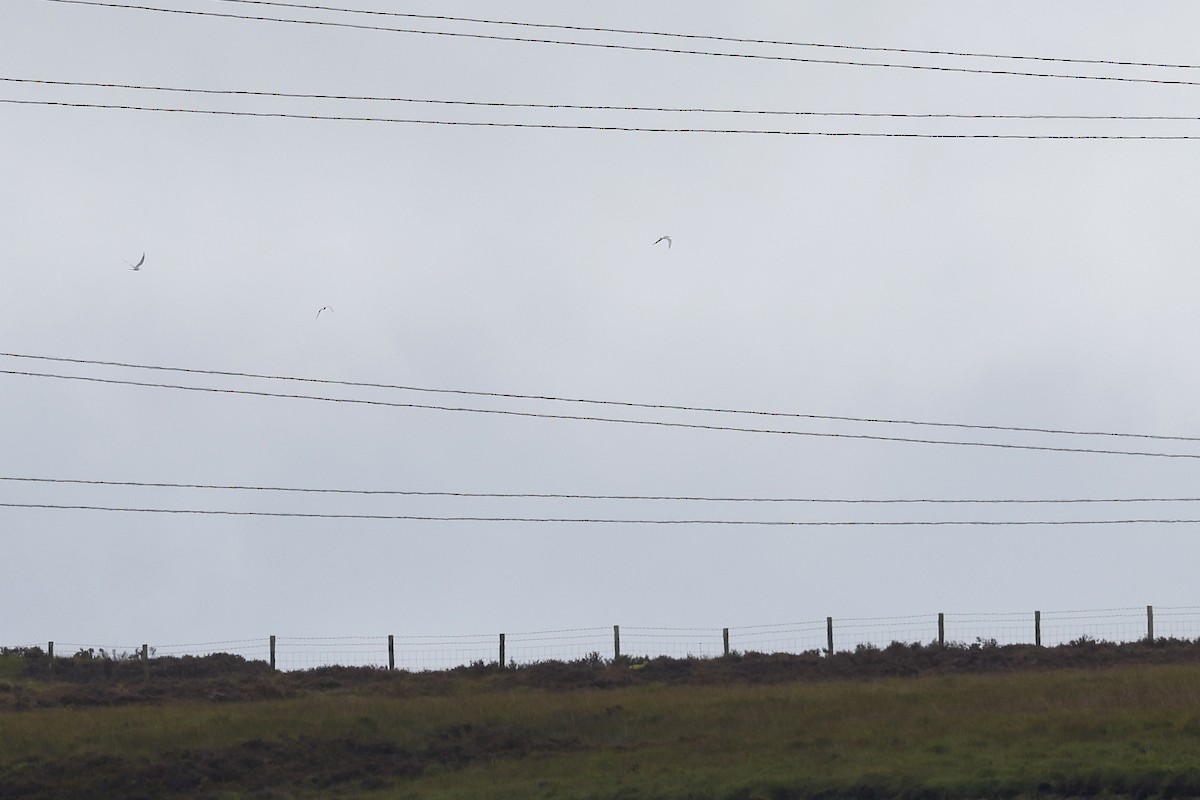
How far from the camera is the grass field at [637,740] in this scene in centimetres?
2302

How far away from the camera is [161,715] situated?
30.8 meters

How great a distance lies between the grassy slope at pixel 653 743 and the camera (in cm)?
2300

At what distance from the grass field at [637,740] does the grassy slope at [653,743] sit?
0.16 feet

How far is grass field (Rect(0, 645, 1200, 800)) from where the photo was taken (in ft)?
75.5

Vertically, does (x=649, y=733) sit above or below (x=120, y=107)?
below

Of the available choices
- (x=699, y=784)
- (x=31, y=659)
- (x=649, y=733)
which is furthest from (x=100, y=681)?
(x=699, y=784)

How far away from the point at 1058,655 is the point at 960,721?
12.3 metres

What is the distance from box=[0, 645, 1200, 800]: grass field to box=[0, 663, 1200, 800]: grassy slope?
0.05 m

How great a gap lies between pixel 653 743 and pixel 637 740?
0.63 metres

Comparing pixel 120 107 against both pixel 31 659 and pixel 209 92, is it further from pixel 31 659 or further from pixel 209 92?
pixel 31 659

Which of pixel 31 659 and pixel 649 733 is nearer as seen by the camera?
pixel 649 733

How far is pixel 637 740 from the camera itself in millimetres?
28594

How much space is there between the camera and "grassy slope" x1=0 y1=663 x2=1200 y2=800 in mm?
23000

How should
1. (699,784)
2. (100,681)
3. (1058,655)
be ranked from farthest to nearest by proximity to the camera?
(100,681) → (1058,655) → (699,784)
